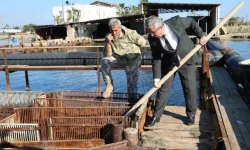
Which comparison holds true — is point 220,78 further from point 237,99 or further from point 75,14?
point 75,14

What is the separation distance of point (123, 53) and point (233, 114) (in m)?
2.36

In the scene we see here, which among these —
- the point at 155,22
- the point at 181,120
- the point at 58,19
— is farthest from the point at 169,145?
the point at 58,19

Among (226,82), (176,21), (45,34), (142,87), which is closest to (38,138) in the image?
(176,21)

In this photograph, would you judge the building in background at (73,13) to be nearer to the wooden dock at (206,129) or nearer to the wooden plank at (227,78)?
the wooden plank at (227,78)

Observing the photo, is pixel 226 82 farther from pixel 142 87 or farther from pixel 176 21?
pixel 142 87

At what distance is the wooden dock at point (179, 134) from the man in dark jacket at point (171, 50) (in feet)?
0.58

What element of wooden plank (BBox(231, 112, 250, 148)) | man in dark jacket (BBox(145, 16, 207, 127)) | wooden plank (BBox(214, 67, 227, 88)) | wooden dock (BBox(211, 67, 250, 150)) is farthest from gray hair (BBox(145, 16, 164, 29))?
wooden plank (BBox(214, 67, 227, 88))

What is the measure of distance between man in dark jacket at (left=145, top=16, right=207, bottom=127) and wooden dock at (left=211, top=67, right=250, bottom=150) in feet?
2.22

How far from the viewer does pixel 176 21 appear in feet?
14.5

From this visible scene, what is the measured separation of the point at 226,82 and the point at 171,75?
3.85 metres

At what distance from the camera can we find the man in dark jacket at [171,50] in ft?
13.8

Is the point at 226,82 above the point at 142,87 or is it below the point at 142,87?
above

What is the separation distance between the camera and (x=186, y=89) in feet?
15.4

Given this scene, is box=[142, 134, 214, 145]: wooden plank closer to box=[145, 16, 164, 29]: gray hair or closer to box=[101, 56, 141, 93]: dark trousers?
box=[101, 56, 141, 93]: dark trousers
